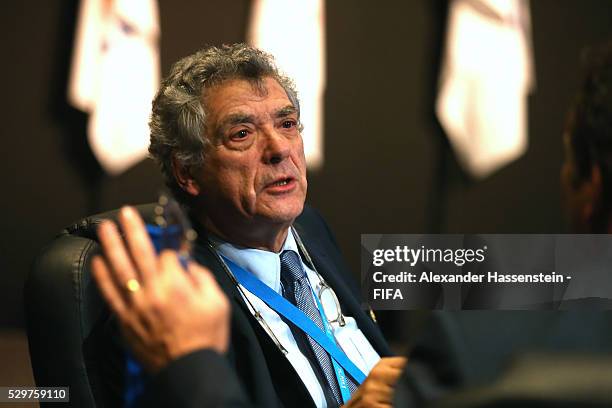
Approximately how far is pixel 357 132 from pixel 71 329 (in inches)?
137

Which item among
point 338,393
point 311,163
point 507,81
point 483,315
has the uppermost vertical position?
point 507,81

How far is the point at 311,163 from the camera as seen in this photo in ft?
16.1

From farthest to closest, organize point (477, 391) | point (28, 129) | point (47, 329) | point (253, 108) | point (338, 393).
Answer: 1. point (28, 129)
2. point (253, 108)
3. point (338, 393)
4. point (47, 329)
5. point (477, 391)

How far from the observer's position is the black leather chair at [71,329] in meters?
1.64

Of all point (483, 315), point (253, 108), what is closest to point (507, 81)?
point (253, 108)

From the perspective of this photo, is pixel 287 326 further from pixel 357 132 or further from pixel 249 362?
pixel 357 132

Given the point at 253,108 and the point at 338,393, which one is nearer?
the point at 338,393

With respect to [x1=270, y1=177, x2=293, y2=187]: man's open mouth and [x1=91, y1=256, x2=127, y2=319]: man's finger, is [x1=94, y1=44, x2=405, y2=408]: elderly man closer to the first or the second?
[x1=270, y1=177, x2=293, y2=187]: man's open mouth

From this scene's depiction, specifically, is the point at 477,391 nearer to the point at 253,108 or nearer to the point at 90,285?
the point at 90,285

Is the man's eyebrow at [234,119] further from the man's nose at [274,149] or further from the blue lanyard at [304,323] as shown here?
the blue lanyard at [304,323]

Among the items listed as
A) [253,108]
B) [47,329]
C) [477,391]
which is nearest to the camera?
[477,391]

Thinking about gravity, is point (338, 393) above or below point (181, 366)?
below

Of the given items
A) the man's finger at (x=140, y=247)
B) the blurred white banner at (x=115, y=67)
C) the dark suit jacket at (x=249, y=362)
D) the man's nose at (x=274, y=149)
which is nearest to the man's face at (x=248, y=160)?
the man's nose at (x=274, y=149)

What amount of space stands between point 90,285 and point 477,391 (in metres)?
1.07
